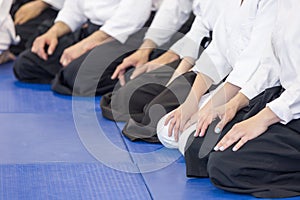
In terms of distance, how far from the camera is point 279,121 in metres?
2.81

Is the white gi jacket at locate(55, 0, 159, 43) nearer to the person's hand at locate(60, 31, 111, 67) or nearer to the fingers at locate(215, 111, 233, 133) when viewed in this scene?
the person's hand at locate(60, 31, 111, 67)

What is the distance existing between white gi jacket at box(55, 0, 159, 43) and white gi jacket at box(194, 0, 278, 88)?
0.90 meters

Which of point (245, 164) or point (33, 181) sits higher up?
point (245, 164)

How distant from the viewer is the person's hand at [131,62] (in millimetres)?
4051

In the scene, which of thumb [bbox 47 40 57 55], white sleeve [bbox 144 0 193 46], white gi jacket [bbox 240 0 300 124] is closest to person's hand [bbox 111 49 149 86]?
white sleeve [bbox 144 0 193 46]

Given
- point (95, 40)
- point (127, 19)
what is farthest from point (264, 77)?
point (95, 40)

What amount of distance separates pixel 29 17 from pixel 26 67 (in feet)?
2.41

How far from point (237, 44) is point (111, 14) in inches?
55.6

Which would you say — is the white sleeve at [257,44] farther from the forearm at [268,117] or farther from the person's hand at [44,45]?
the person's hand at [44,45]

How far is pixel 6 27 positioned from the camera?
185 inches

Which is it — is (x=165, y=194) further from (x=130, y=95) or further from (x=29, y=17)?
(x=29, y=17)

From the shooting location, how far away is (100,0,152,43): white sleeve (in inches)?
163

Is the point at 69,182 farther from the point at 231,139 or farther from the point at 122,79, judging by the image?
the point at 122,79

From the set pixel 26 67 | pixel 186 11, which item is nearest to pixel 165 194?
pixel 186 11
